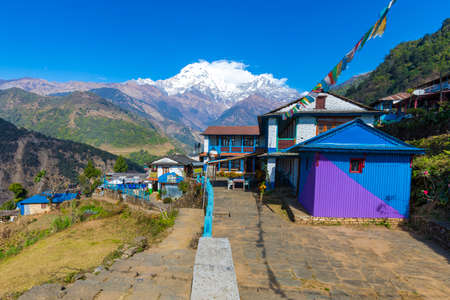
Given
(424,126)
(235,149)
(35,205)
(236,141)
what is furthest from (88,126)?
(424,126)

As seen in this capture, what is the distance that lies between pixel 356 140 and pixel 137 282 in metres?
9.79

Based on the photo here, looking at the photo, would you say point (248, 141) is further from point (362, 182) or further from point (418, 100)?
point (418, 100)

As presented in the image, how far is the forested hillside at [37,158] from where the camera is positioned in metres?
78.0

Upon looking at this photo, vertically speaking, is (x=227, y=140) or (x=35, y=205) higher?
(x=227, y=140)

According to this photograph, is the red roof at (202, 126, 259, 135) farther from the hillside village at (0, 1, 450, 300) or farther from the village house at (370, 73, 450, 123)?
the village house at (370, 73, 450, 123)

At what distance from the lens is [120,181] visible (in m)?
42.1

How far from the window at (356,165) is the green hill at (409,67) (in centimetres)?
7743

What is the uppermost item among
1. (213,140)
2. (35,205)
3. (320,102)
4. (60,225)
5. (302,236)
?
(320,102)

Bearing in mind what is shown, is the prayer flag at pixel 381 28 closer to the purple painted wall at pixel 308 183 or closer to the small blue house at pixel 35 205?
the purple painted wall at pixel 308 183

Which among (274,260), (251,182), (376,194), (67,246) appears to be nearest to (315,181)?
(376,194)

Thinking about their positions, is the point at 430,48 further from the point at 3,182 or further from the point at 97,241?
the point at 3,182

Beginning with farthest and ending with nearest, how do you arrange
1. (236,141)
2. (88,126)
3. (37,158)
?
1. (88,126)
2. (37,158)
3. (236,141)

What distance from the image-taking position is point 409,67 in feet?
244

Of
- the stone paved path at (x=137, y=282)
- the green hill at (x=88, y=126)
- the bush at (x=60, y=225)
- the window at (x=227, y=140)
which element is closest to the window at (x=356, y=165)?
the stone paved path at (x=137, y=282)
